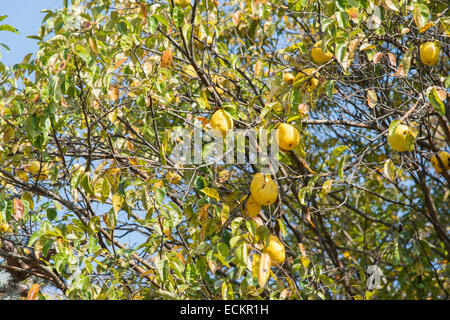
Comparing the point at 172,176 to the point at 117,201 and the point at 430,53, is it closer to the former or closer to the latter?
the point at 117,201

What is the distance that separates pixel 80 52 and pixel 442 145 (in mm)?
3573

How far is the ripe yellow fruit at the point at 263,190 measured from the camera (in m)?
1.92

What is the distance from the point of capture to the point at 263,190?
192 centimetres

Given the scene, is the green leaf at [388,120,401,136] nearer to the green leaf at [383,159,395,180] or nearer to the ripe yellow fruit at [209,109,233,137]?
the green leaf at [383,159,395,180]

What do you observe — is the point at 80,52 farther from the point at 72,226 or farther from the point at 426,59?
the point at 426,59

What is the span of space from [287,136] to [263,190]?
239 mm

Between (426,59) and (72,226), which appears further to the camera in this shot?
(426,59)

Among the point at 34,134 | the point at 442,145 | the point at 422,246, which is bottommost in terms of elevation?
the point at 422,246

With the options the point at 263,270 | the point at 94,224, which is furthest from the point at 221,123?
the point at 94,224

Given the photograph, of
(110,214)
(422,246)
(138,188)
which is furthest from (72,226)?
(422,246)

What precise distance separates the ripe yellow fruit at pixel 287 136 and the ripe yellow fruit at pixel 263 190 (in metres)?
0.16
